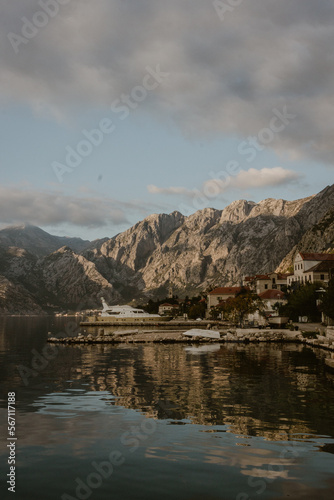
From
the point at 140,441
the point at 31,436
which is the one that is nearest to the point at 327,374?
the point at 140,441

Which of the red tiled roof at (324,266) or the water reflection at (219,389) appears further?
the red tiled roof at (324,266)

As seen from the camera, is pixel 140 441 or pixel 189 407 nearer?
pixel 140 441

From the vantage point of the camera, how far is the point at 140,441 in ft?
59.9

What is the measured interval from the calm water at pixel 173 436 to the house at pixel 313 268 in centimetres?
8865

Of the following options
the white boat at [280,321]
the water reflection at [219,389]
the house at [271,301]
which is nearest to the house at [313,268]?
the house at [271,301]

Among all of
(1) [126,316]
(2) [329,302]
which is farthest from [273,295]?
(1) [126,316]

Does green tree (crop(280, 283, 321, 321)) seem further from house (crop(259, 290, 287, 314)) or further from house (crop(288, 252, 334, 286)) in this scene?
house (crop(259, 290, 287, 314))

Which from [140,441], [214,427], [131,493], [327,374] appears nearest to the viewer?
[131,493]

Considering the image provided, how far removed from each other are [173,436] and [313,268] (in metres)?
116

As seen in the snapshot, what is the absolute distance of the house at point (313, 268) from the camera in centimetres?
12225

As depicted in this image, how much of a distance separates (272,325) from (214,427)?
93466mm

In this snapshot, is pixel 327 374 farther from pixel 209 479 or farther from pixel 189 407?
pixel 209 479

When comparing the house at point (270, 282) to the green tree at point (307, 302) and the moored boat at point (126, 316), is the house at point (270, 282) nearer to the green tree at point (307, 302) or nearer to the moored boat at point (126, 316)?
→ the moored boat at point (126, 316)

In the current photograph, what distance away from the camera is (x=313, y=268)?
12544cm
